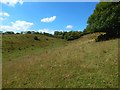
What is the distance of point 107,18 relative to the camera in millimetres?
41188

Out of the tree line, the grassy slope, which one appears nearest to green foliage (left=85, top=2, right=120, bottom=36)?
→ the tree line

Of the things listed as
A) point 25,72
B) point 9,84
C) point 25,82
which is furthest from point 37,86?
point 25,72

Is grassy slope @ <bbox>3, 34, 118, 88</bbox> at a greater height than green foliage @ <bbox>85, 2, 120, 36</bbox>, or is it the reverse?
green foliage @ <bbox>85, 2, 120, 36</bbox>

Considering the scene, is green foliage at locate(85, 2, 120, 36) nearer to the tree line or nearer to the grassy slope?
the tree line

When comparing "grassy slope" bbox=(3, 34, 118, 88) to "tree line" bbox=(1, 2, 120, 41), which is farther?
"tree line" bbox=(1, 2, 120, 41)

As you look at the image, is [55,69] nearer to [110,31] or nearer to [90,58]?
[90,58]

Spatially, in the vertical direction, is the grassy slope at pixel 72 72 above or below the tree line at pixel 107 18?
below

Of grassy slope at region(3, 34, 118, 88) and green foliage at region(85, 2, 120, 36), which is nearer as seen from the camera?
grassy slope at region(3, 34, 118, 88)

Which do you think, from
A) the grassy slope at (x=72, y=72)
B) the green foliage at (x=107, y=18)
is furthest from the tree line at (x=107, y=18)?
the grassy slope at (x=72, y=72)

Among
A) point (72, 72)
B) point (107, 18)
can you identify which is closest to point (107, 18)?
point (107, 18)

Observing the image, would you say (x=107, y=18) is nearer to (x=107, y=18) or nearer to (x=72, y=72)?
(x=107, y=18)

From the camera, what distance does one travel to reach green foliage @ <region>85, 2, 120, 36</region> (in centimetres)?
4062

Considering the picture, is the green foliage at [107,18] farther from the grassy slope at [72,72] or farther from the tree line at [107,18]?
the grassy slope at [72,72]

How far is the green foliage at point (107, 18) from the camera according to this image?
133 feet
